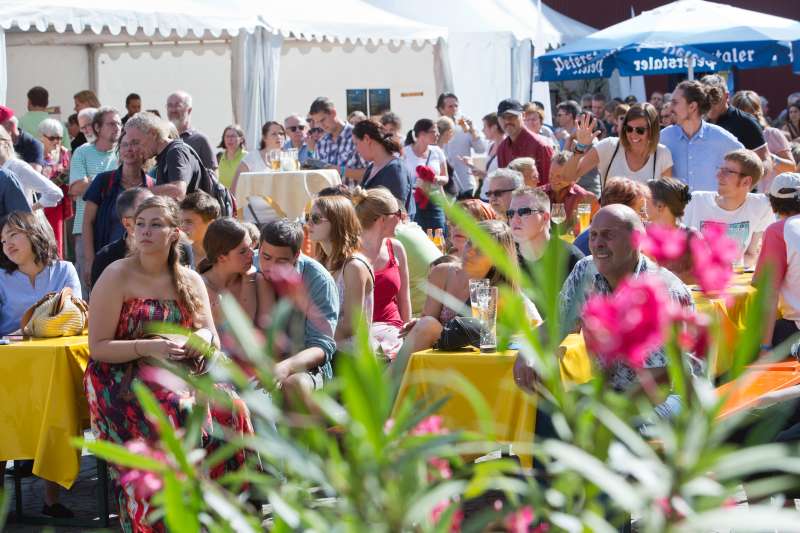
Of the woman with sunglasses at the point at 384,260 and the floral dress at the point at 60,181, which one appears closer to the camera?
the woman with sunglasses at the point at 384,260

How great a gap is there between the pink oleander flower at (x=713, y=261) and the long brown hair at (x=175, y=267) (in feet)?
11.0

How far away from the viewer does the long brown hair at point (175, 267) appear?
172 inches

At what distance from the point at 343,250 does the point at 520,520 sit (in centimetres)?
415

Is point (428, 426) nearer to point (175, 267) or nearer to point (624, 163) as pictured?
point (175, 267)

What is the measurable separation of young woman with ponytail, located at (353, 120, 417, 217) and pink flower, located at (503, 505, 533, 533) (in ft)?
22.2

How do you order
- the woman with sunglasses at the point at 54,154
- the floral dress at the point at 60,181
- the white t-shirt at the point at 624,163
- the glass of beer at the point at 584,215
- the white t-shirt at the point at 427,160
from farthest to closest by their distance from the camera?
the white t-shirt at the point at 427,160
the woman with sunglasses at the point at 54,154
the floral dress at the point at 60,181
the white t-shirt at the point at 624,163
the glass of beer at the point at 584,215

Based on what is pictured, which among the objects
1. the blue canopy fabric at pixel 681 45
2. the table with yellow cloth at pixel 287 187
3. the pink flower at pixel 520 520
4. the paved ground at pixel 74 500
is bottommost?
the paved ground at pixel 74 500

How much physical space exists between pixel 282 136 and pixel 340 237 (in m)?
7.37

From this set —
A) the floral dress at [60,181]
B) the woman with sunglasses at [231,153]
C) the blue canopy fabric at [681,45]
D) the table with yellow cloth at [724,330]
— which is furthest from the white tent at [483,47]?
the table with yellow cloth at [724,330]

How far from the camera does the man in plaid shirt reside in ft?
34.6

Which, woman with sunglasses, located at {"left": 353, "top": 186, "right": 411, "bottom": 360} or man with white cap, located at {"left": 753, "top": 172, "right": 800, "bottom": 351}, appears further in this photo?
woman with sunglasses, located at {"left": 353, "top": 186, "right": 411, "bottom": 360}

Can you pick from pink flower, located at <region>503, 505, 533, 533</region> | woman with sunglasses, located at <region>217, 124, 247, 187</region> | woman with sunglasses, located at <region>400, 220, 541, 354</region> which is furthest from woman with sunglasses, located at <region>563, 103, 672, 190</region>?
pink flower, located at <region>503, 505, 533, 533</region>

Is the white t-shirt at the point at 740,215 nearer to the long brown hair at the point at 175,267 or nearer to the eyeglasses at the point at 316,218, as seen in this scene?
the eyeglasses at the point at 316,218

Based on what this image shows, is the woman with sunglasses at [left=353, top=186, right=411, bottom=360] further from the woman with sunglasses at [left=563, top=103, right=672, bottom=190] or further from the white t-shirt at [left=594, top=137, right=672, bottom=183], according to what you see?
the white t-shirt at [left=594, top=137, right=672, bottom=183]
